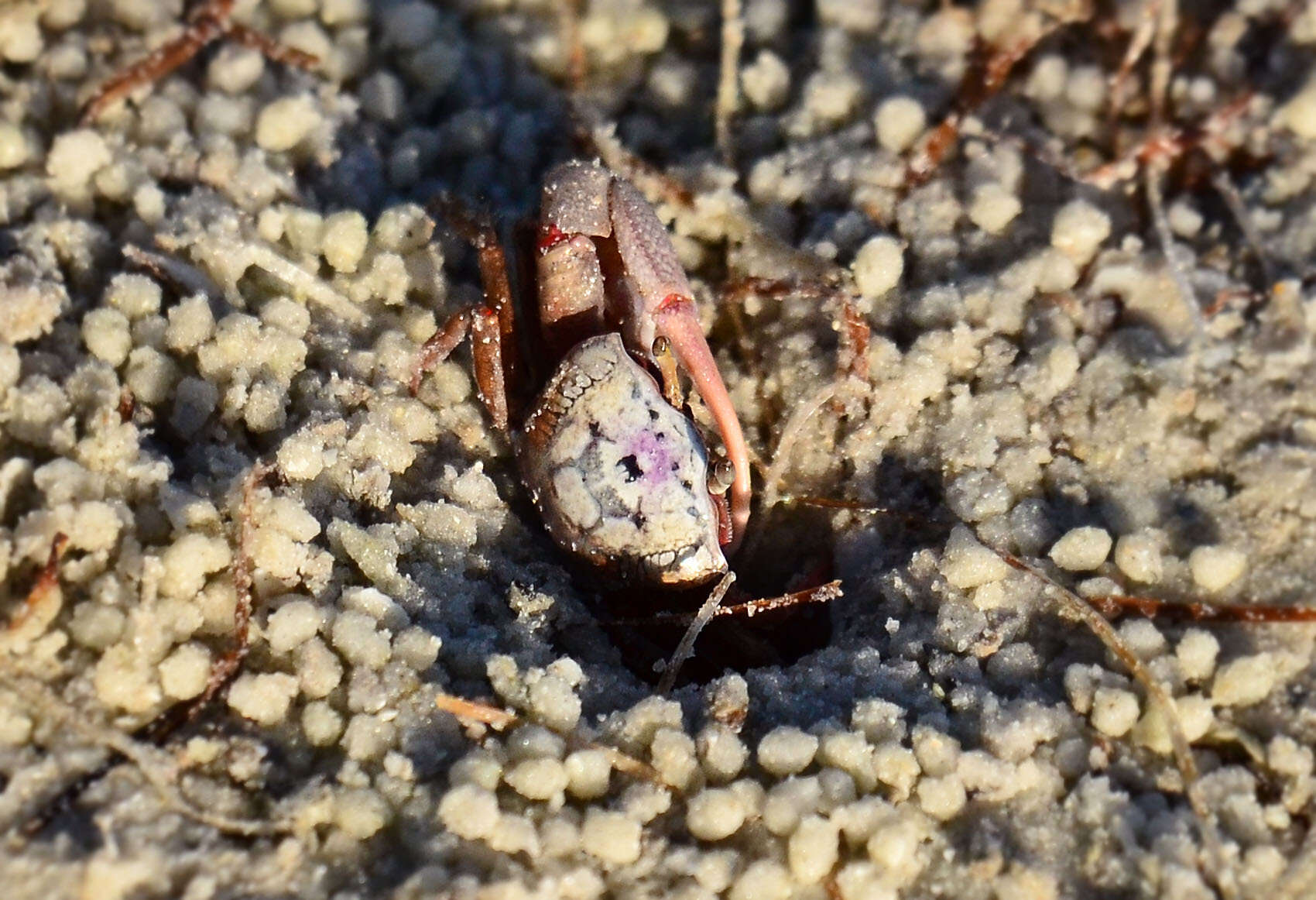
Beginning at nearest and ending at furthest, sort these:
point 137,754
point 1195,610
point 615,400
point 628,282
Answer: point 137,754 → point 1195,610 → point 615,400 → point 628,282

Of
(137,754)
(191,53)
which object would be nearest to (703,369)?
(137,754)

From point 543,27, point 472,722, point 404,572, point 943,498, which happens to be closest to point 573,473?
point 404,572

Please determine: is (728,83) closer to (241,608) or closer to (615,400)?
(615,400)

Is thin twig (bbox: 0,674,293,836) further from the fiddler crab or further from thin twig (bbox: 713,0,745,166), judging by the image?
thin twig (bbox: 713,0,745,166)

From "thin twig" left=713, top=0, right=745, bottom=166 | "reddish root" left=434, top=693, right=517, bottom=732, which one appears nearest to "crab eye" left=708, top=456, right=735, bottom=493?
"reddish root" left=434, top=693, right=517, bottom=732

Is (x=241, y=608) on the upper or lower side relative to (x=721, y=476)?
upper

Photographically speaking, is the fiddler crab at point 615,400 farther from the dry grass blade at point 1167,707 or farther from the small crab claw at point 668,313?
the dry grass blade at point 1167,707

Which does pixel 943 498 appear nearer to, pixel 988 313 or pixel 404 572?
pixel 988 313

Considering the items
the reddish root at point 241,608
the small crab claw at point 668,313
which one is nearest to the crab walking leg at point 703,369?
the small crab claw at point 668,313

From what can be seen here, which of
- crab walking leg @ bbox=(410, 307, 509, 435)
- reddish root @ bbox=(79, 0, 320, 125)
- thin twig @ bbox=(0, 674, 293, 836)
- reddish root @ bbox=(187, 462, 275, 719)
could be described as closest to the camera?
thin twig @ bbox=(0, 674, 293, 836)
